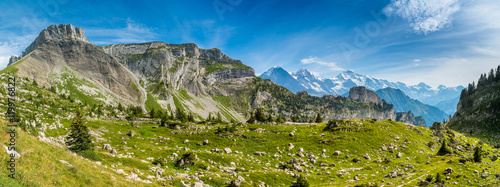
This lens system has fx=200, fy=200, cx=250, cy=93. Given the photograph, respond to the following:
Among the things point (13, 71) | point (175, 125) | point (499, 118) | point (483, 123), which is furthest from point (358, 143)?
point (13, 71)

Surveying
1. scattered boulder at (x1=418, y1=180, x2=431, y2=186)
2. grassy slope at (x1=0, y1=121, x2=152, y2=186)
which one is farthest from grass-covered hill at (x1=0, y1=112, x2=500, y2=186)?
scattered boulder at (x1=418, y1=180, x2=431, y2=186)

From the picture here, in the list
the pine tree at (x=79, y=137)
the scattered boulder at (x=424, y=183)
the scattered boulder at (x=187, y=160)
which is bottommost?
the scattered boulder at (x=424, y=183)

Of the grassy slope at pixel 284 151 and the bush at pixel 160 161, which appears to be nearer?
the bush at pixel 160 161

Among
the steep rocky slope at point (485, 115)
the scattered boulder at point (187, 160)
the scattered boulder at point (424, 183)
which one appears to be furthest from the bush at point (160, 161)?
the steep rocky slope at point (485, 115)

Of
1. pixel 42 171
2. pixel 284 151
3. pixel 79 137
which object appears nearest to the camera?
pixel 42 171

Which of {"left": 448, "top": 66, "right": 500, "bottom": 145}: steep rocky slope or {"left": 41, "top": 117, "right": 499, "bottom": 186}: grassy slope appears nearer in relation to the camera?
{"left": 41, "top": 117, "right": 499, "bottom": 186}: grassy slope

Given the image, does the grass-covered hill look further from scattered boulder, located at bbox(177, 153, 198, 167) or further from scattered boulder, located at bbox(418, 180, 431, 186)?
scattered boulder, located at bbox(418, 180, 431, 186)

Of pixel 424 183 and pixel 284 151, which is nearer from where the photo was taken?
pixel 424 183

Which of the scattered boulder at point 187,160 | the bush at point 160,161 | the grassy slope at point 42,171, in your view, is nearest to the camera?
the grassy slope at point 42,171

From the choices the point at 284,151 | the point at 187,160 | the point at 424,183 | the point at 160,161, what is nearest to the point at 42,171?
the point at 160,161

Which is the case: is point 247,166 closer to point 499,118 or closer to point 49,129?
point 49,129

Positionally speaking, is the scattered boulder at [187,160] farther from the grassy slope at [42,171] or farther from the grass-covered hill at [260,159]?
the grassy slope at [42,171]

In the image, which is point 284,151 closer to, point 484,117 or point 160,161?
point 160,161

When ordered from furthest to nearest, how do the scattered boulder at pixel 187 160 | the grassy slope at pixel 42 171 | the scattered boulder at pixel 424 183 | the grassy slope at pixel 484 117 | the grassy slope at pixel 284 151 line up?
the grassy slope at pixel 484 117
the scattered boulder at pixel 187 160
the grassy slope at pixel 284 151
the scattered boulder at pixel 424 183
the grassy slope at pixel 42 171
